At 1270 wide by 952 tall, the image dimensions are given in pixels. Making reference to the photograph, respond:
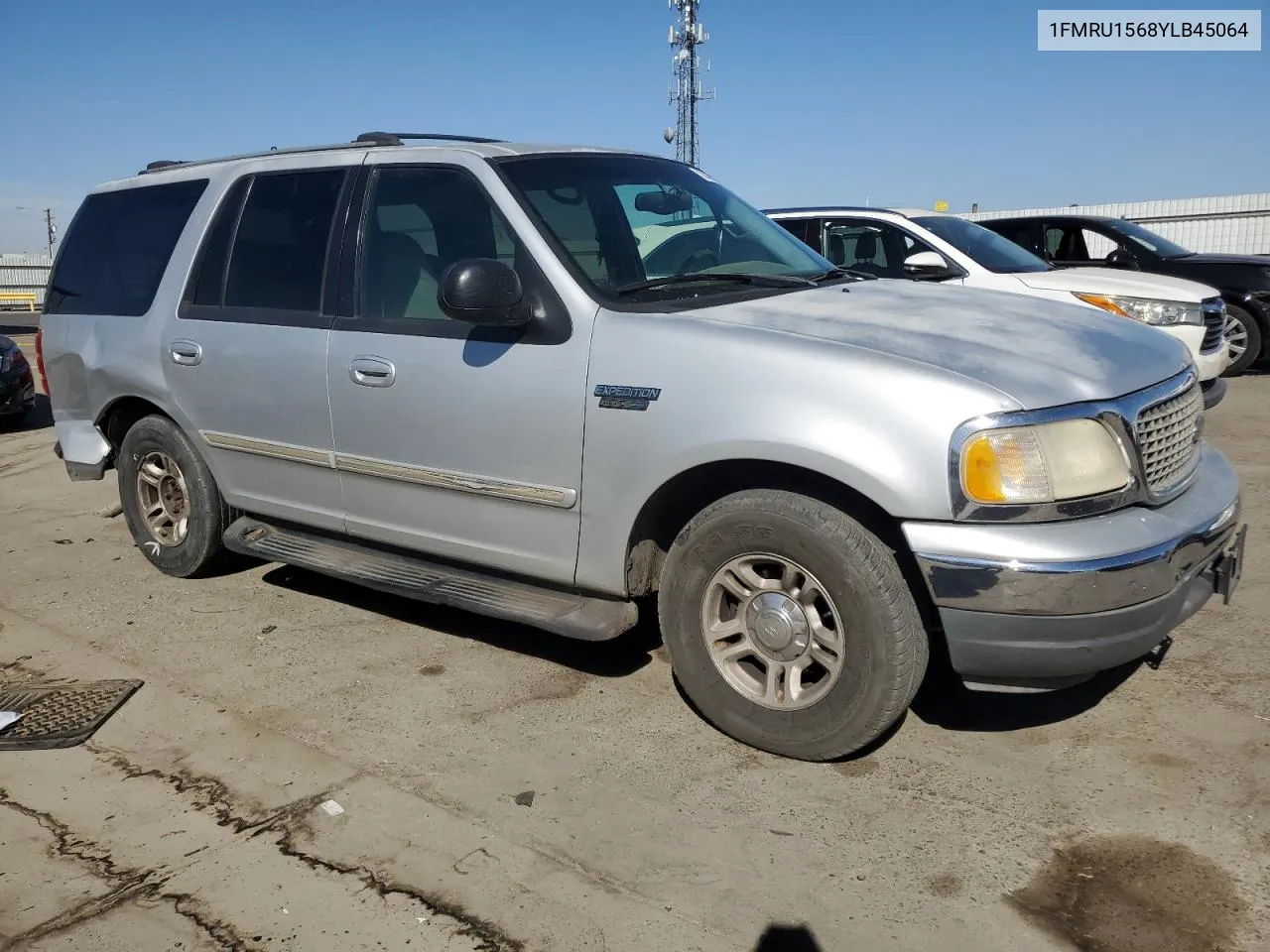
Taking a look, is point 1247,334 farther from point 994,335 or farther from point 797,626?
point 797,626

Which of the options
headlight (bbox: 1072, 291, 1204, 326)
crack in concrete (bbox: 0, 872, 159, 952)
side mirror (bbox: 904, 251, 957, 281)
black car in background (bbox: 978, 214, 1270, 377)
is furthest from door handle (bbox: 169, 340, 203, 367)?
black car in background (bbox: 978, 214, 1270, 377)

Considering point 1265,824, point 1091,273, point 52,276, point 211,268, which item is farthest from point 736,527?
point 1091,273

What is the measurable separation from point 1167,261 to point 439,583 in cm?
951

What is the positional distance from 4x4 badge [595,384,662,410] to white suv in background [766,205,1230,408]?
16.8ft

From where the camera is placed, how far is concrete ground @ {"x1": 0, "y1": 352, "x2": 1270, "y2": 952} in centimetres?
256

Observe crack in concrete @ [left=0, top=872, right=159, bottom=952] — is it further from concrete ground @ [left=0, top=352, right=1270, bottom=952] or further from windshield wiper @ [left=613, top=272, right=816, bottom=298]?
windshield wiper @ [left=613, top=272, right=816, bottom=298]

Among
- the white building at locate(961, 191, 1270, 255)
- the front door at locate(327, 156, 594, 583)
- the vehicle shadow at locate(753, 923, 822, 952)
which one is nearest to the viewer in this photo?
the vehicle shadow at locate(753, 923, 822, 952)

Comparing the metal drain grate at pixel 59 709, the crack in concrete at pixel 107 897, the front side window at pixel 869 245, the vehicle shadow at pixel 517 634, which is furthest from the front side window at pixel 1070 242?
the crack in concrete at pixel 107 897

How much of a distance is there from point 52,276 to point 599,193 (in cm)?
331

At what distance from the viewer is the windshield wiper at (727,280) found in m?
3.74

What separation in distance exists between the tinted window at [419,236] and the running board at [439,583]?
0.98 m

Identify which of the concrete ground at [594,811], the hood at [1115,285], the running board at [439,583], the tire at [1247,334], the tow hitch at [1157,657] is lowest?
the concrete ground at [594,811]

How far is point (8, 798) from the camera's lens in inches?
129

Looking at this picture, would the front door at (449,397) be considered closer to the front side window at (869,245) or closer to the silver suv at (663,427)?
the silver suv at (663,427)
